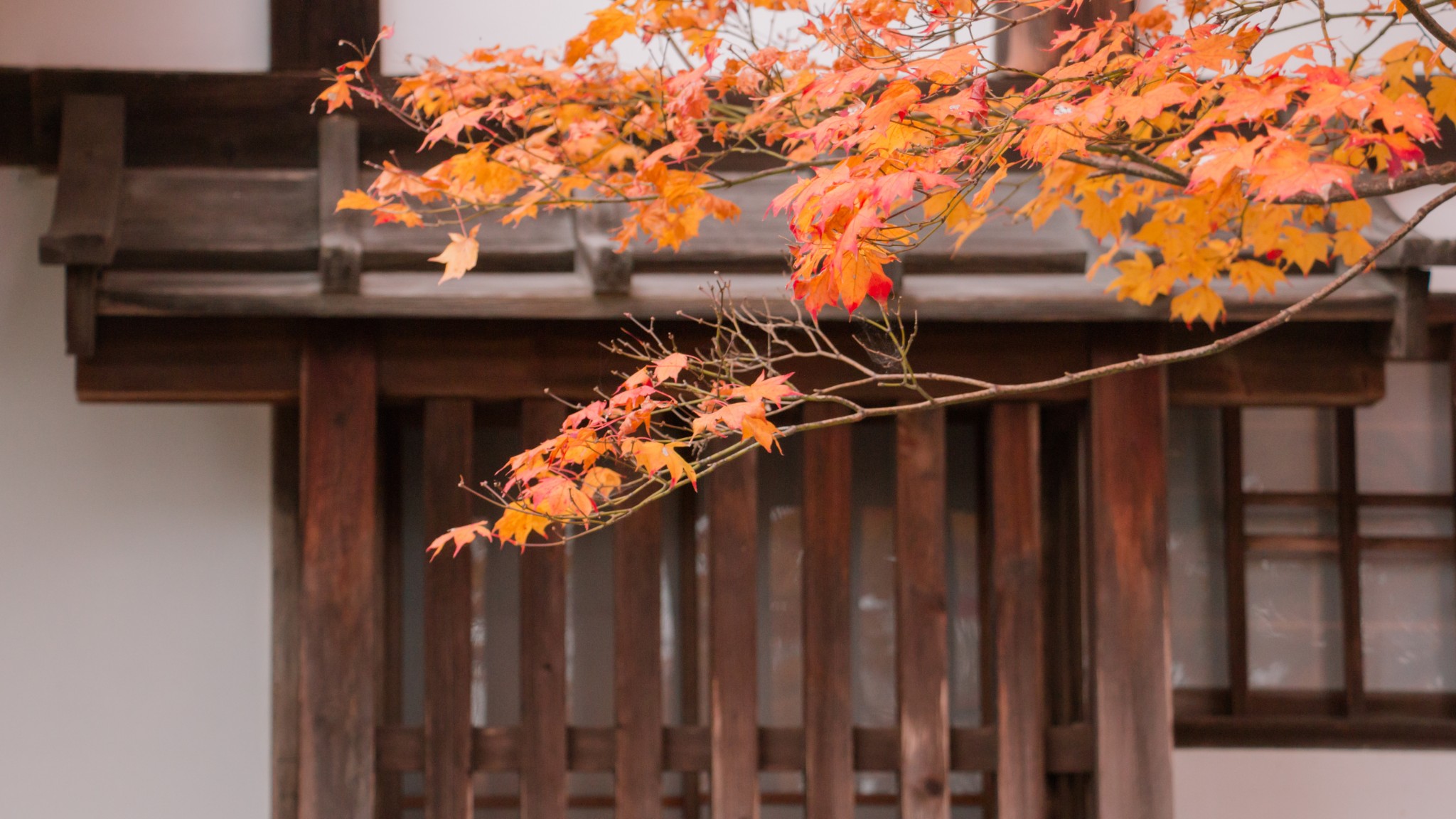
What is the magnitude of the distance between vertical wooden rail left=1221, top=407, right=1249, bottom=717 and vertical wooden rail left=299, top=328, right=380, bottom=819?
3.18 meters

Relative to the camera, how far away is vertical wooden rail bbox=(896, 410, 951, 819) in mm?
3494

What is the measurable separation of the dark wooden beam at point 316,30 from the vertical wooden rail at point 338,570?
1.09m

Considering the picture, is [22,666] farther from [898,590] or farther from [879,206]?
[879,206]

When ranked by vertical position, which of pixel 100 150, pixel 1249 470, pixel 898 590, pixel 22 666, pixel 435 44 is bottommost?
pixel 22 666

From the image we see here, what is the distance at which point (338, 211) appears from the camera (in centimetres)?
347

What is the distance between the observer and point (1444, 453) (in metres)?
4.18

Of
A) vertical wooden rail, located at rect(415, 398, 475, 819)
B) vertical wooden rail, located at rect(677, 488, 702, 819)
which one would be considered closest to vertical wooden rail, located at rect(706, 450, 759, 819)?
vertical wooden rail, located at rect(677, 488, 702, 819)

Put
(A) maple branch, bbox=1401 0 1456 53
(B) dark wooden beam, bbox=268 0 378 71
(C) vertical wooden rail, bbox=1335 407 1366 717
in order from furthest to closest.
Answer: (C) vertical wooden rail, bbox=1335 407 1366 717 < (B) dark wooden beam, bbox=268 0 378 71 < (A) maple branch, bbox=1401 0 1456 53

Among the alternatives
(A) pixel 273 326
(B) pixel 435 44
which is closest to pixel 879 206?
(A) pixel 273 326

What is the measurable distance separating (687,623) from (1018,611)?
52.9 inches

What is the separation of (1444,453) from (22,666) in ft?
17.8

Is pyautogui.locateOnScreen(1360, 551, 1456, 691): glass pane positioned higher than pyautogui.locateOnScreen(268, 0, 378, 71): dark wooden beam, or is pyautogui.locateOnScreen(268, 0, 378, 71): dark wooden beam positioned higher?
pyautogui.locateOnScreen(268, 0, 378, 71): dark wooden beam

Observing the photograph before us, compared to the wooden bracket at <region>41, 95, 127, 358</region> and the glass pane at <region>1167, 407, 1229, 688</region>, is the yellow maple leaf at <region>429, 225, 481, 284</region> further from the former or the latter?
the glass pane at <region>1167, 407, 1229, 688</region>

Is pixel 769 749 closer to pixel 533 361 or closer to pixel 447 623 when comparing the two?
pixel 447 623
